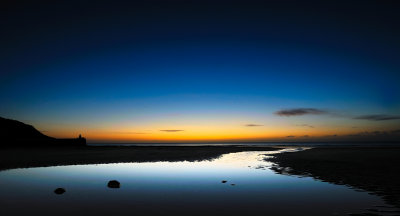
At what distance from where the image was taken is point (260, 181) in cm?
2028

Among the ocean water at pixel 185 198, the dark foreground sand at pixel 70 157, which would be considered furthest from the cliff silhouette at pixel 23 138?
the ocean water at pixel 185 198

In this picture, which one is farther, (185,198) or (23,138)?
(23,138)

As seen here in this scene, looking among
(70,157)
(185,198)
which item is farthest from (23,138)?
(185,198)

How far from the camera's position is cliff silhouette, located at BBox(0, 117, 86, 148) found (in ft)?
219

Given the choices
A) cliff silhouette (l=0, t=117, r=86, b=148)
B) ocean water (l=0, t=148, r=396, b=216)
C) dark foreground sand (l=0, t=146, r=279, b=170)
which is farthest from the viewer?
cliff silhouette (l=0, t=117, r=86, b=148)

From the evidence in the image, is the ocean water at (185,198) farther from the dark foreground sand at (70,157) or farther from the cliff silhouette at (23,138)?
the cliff silhouette at (23,138)

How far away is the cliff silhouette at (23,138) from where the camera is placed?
66.7m

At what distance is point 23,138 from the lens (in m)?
78.8

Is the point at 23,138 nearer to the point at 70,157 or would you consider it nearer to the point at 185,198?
the point at 70,157

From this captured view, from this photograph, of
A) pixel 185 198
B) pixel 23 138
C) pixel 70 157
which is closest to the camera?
pixel 185 198

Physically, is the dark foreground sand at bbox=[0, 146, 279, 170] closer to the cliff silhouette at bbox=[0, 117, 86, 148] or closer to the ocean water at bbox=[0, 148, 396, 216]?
the cliff silhouette at bbox=[0, 117, 86, 148]

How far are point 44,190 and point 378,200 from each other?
1804 centimetres

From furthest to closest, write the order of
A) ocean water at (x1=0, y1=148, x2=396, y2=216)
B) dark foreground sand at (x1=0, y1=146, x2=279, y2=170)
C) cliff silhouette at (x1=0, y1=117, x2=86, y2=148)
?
cliff silhouette at (x1=0, y1=117, x2=86, y2=148)
dark foreground sand at (x1=0, y1=146, x2=279, y2=170)
ocean water at (x1=0, y1=148, x2=396, y2=216)

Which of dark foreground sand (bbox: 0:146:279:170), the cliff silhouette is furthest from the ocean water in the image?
the cliff silhouette
